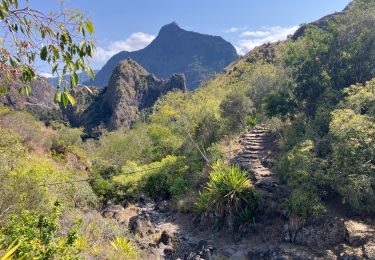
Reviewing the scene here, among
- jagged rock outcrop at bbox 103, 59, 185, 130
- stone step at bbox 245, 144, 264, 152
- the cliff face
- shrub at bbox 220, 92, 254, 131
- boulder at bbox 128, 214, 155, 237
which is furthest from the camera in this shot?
jagged rock outcrop at bbox 103, 59, 185, 130

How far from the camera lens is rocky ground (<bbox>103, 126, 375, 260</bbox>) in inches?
454

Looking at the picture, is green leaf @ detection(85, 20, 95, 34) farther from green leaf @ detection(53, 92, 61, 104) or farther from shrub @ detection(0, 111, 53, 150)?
→ shrub @ detection(0, 111, 53, 150)

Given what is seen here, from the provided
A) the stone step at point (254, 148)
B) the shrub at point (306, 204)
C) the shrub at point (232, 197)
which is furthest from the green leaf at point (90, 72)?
the stone step at point (254, 148)

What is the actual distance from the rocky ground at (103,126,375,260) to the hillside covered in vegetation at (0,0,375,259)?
46mm

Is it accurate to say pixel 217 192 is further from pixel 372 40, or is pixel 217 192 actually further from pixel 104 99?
pixel 104 99

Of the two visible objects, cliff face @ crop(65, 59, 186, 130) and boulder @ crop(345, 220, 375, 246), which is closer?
boulder @ crop(345, 220, 375, 246)

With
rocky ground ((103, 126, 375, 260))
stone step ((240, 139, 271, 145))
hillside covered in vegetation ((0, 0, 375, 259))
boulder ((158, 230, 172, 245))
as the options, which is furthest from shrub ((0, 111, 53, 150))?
stone step ((240, 139, 271, 145))

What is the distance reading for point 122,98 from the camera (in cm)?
8650

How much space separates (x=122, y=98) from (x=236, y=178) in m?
74.5

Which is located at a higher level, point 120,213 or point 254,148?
point 254,148

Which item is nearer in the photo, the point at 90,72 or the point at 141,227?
the point at 90,72

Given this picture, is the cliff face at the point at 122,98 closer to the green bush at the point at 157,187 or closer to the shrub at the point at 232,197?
the green bush at the point at 157,187

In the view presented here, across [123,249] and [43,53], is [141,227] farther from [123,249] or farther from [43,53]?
[43,53]

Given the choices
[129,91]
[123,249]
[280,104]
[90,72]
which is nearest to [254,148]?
[280,104]
